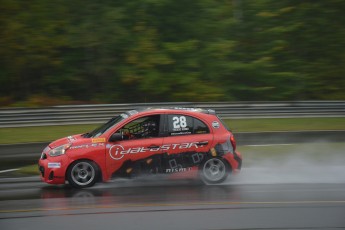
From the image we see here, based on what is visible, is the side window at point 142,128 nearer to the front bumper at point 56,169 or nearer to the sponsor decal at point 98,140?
the sponsor decal at point 98,140

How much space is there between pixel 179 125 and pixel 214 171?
1.20m

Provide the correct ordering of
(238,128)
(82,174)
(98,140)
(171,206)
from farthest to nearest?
(238,128), (98,140), (82,174), (171,206)

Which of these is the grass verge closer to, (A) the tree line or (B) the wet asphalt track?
(A) the tree line

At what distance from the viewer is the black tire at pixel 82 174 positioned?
10.3 metres

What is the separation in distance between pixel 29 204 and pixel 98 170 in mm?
1691

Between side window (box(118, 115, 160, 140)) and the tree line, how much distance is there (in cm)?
1305

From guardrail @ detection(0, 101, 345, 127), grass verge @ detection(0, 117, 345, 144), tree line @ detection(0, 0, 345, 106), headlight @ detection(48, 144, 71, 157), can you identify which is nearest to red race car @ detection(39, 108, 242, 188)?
headlight @ detection(48, 144, 71, 157)

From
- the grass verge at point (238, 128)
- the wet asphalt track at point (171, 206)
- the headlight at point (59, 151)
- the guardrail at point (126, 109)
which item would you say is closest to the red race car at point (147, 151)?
the headlight at point (59, 151)

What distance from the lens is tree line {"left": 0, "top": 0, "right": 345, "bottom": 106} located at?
78.5ft

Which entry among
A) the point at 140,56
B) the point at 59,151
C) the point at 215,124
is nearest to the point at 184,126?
the point at 215,124

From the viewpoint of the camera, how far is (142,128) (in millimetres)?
10789

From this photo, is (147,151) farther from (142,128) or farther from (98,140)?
(98,140)

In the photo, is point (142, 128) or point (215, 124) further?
point (215, 124)

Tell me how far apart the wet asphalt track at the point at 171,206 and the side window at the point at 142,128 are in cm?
96
